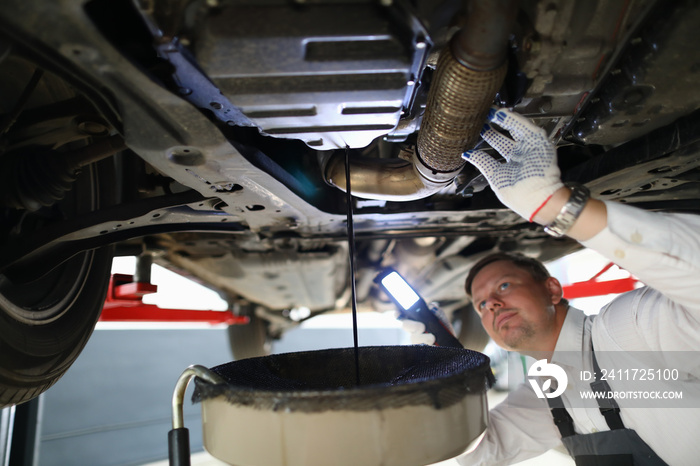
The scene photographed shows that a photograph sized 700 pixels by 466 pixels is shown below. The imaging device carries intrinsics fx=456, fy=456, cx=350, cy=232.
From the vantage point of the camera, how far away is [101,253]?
3.86ft

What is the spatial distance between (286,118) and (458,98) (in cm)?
24

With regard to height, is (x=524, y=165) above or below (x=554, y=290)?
above

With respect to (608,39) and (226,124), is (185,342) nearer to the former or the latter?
(226,124)

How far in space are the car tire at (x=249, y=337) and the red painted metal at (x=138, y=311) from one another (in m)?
0.05

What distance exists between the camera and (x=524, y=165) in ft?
2.27

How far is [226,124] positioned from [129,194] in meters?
0.51

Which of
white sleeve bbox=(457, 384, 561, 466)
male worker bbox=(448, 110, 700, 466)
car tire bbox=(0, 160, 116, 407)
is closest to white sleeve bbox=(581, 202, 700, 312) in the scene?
male worker bbox=(448, 110, 700, 466)

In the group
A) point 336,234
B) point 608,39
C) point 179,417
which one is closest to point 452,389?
point 179,417

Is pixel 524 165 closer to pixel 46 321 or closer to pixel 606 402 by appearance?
pixel 606 402

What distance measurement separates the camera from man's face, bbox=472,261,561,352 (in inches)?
49.8

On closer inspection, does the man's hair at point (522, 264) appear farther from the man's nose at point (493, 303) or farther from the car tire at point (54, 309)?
the car tire at point (54, 309)

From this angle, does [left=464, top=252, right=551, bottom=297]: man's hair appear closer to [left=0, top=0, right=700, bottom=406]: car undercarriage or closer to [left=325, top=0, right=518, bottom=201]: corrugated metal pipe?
[left=0, top=0, right=700, bottom=406]: car undercarriage

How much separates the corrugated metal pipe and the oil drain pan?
0.33 metres

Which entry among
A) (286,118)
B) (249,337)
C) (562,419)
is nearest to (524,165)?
(286,118)
